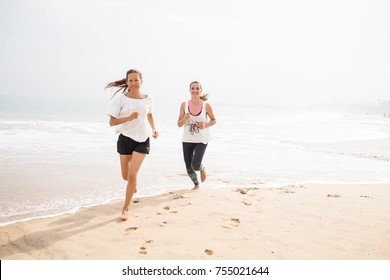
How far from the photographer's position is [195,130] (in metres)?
6.06

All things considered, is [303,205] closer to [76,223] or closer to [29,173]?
[76,223]

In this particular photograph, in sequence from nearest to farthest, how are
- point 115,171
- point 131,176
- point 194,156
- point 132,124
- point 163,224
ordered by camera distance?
point 163,224 → point 131,176 → point 132,124 → point 194,156 → point 115,171

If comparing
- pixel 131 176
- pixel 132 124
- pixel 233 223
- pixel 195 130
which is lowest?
pixel 233 223

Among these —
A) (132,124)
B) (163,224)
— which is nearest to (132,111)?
(132,124)

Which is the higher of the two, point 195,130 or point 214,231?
point 195,130

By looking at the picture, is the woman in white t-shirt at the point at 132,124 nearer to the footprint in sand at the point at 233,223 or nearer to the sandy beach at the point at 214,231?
the sandy beach at the point at 214,231

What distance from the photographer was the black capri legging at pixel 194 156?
600cm

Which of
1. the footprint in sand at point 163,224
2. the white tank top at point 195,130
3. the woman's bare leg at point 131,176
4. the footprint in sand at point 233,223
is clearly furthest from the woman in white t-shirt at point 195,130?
the footprint in sand at point 163,224

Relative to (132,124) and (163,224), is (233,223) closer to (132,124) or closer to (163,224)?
(163,224)

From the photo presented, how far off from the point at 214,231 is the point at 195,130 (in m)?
2.49

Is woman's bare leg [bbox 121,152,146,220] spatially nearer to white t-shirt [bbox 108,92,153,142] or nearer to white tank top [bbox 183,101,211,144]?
white t-shirt [bbox 108,92,153,142]

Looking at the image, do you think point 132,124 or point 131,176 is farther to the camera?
point 132,124

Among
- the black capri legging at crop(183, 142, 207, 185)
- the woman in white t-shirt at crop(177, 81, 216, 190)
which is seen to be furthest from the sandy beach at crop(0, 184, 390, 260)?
the woman in white t-shirt at crop(177, 81, 216, 190)
